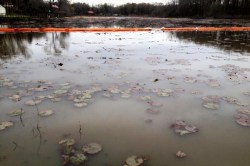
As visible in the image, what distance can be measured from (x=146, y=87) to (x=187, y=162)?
2.65 metres

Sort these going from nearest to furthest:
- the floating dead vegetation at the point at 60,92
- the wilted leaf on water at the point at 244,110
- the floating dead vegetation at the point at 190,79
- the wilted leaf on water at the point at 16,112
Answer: the wilted leaf on water at the point at 16,112
the wilted leaf on water at the point at 244,110
the floating dead vegetation at the point at 60,92
the floating dead vegetation at the point at 190,79

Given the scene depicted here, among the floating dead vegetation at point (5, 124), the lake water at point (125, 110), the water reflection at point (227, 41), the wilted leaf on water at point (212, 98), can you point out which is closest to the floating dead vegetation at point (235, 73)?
the lake water at point (125, 110)

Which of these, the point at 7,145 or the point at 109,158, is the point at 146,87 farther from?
the point at 7,145

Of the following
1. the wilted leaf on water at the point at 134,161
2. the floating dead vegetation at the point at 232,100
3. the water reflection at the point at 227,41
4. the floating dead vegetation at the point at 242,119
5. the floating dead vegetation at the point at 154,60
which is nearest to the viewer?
the wilted leaf on water at the point at 134,161

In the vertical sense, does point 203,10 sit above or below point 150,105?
above

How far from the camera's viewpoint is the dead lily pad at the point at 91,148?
119 inches

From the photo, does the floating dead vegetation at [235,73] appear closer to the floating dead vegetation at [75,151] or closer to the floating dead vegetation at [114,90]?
the floating dead vegetation at [114,90]

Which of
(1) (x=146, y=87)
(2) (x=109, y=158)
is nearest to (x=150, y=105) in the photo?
(1) (x=146, y=87)

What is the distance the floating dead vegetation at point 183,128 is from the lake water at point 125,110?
0.23 feet

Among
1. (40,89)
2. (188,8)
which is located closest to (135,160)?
(40,89)

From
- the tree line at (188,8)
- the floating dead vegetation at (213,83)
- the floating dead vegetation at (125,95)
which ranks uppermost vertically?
the tree line at (188,8)

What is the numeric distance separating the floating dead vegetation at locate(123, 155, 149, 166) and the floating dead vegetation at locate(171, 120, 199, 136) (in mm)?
816

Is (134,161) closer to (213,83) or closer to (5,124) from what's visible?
(5,124)

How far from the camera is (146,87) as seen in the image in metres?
5.38
